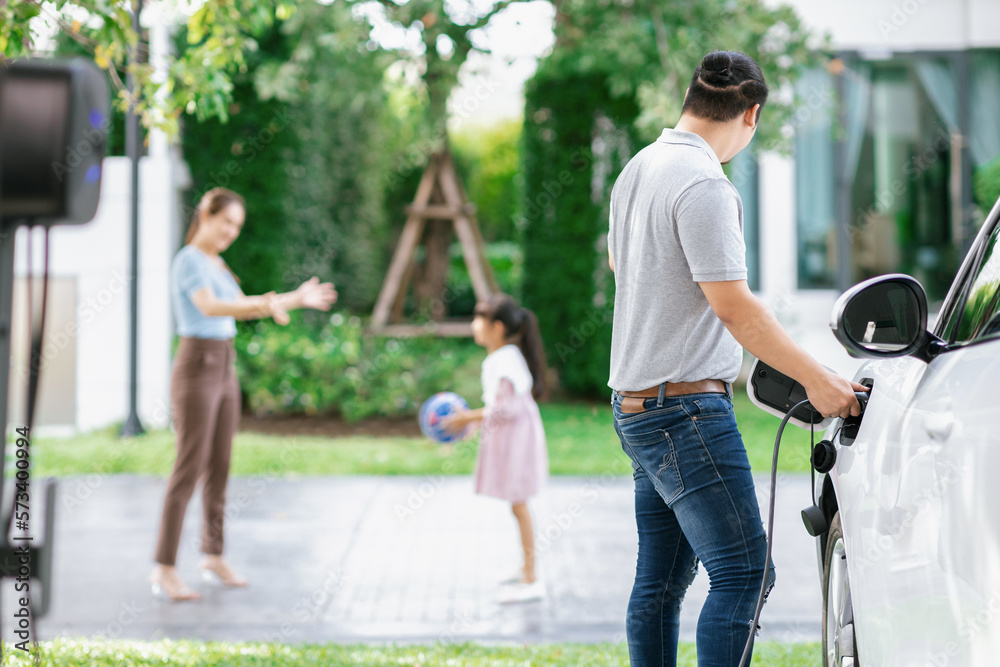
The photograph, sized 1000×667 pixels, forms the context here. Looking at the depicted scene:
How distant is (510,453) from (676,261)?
8.33ft

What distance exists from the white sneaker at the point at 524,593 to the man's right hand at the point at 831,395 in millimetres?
2680

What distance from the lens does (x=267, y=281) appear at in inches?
419

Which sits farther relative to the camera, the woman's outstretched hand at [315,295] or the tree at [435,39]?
the tree at [435,39]

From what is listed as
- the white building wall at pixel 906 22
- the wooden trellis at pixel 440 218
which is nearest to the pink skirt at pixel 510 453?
the wooden trellis at pixel 440 218

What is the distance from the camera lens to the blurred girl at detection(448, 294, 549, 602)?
4.78 m

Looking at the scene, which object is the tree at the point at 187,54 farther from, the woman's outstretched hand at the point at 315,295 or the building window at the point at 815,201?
the building window at the point at 815,201

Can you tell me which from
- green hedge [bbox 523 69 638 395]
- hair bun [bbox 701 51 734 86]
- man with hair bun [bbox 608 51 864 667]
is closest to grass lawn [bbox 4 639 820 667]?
man with hair bun [bbox 608 51 864 667]

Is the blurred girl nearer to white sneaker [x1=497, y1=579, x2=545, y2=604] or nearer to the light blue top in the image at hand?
white sneaker [x1=497, y1=579, x2=545, y2=604]

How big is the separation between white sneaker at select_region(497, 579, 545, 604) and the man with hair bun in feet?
7.57

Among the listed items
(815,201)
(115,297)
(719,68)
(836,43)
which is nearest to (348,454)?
(115,297)

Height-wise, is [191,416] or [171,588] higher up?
[191,416]

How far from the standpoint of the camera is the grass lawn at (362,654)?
12.1 ft

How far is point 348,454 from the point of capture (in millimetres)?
8391

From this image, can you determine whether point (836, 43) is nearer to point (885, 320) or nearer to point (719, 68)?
point (719, 68)
